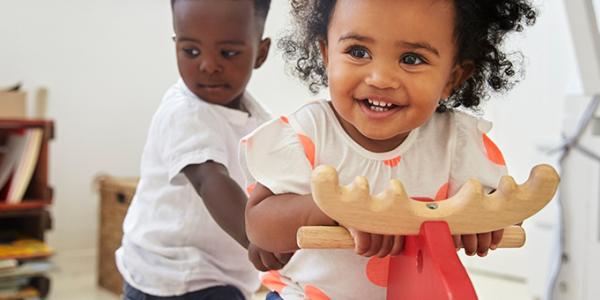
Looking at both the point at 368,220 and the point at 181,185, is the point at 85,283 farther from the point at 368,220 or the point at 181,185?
the point at 368,220

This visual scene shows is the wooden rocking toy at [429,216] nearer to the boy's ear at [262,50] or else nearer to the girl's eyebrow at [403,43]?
the girl's eyebrow at [403,43]

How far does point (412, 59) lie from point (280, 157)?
0.44ft

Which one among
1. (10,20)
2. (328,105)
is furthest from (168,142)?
(10,20)

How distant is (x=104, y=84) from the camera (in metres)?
2.18

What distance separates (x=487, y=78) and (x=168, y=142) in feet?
1.23

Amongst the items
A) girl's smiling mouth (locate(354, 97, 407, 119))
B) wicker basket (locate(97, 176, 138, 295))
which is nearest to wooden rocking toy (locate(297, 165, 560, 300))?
girl's smiling mouth (locate(354, 97, 407, 119))

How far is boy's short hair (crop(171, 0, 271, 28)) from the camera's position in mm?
879

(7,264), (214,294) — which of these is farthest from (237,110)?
(7,264)

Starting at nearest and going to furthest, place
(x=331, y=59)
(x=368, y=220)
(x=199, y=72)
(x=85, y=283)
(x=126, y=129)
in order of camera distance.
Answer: (x=368, y=220)
(x=331, y=59)
(x=199, y=72)
(x=85, y=283)
(x=126, y=129)

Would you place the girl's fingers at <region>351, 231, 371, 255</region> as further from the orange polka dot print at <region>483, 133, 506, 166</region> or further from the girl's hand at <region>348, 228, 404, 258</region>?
the orange polka dot print at <region>483, 133, 506, 166</region>

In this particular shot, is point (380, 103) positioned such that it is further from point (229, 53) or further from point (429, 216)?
point (229, 53)

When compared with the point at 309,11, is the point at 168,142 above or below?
below

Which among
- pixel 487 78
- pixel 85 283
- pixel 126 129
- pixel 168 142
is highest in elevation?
pixel 487 78

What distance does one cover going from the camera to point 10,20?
6.81 feet
